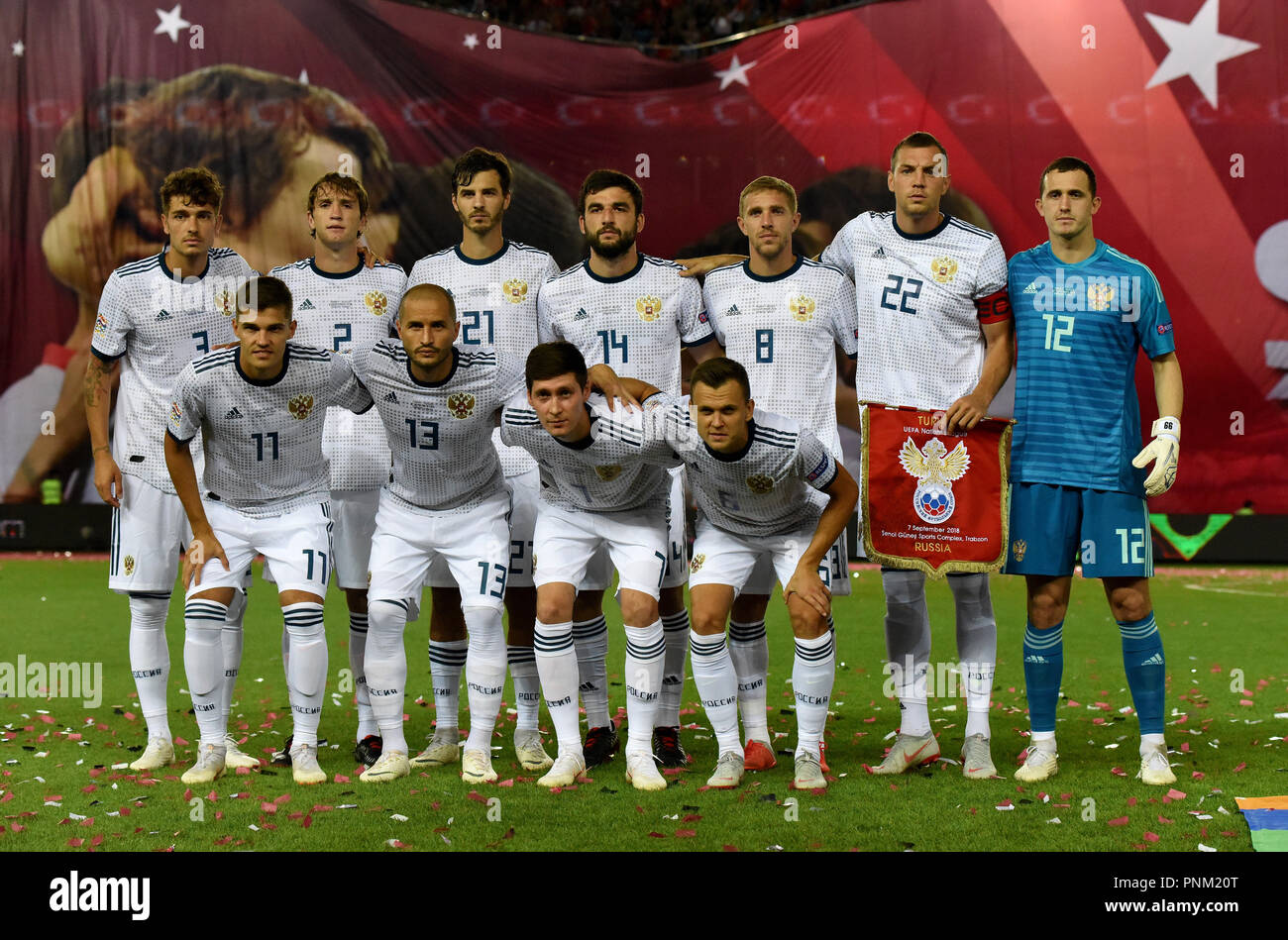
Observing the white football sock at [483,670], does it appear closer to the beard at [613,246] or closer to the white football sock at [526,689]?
the white football sock at [526,689]

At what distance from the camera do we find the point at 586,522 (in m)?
4.74

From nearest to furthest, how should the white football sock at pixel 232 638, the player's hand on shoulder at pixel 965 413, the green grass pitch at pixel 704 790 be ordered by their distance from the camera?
the green grass pitch at pixel 704 790
the player's hand on shoulder at pixel 965 413
the white football sock at pixel 232 638

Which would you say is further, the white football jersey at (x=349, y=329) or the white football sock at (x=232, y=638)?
the white football jersey at (x=349, y=329)

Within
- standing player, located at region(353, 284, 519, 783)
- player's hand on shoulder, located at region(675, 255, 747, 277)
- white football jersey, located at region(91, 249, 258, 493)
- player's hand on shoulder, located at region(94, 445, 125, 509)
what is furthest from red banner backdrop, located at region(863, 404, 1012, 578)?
player's hand on shoulder, located at region(94, 445, 125, 509)

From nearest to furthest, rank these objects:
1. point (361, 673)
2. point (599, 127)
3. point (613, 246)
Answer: point (613, 246) < point (361, 673) < point (599, 127)

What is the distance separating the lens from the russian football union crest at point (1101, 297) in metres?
4.58

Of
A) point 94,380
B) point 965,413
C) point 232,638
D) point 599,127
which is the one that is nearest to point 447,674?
point 232,638

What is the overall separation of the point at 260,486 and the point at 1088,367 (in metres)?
3.03

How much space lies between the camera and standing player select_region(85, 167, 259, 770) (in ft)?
16.5

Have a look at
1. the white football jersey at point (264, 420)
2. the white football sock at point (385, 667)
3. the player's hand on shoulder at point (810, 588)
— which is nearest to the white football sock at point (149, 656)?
the white football jersey at point (264, 420)

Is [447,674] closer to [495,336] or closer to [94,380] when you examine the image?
[495,336]

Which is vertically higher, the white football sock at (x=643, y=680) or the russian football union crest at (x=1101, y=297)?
the russian football union crest at (x=1101, y=297)

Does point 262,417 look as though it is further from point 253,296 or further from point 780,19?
point 780,19

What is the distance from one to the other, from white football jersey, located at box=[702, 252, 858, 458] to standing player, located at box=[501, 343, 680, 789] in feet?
1.67
